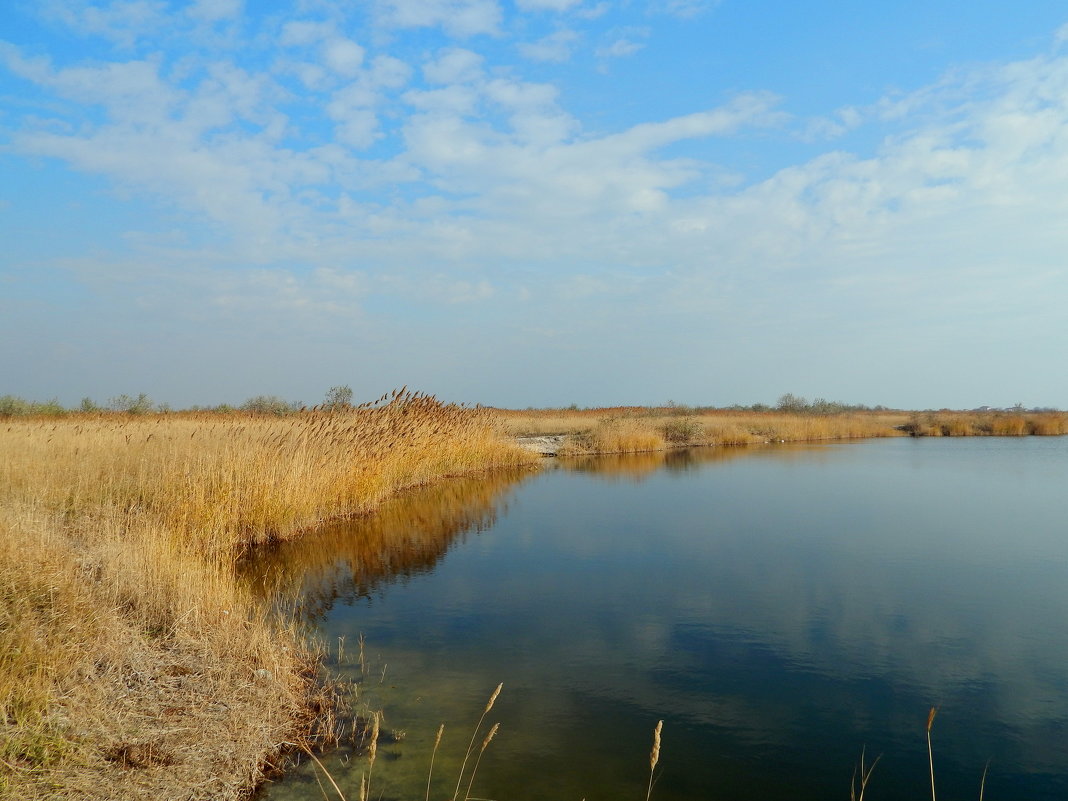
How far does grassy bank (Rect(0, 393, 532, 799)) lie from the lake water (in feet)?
1.55

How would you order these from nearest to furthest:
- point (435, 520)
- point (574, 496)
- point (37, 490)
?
point (37, 490) → point (435, 520) → point (574, 496)

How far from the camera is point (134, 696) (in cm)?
361

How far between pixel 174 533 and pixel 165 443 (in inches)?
126

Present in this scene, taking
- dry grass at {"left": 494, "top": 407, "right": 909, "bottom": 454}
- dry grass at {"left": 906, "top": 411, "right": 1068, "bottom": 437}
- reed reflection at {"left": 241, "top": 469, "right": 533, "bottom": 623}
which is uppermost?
dry grass at {"left": 906, "top": 411, "right": 1068, "bottom": 437}

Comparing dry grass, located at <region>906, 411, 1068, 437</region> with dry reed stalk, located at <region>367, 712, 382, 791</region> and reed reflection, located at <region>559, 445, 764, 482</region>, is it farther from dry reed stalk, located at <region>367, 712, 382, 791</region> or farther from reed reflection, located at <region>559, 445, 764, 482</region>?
dry reed stalk, located at <region>367, 712, 382, 791</region>

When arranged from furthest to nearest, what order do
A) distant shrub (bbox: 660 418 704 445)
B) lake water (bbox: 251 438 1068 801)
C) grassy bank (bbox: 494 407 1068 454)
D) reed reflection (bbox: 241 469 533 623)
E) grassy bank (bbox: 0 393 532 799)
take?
distant shrub (bbox: 660 418 704 445)
grassy bank (bbox: 494 407 1068 454)
reed reflection (bbox: 241 469 533 623)
lake water (bbox: 251 438 1068 801)
grassy bank (bbox: 0 393 532 799)

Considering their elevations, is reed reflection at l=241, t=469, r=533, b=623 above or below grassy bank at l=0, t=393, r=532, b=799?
below

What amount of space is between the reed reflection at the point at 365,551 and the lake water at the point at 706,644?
6cm

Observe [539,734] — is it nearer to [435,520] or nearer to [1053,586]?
[1053,586]

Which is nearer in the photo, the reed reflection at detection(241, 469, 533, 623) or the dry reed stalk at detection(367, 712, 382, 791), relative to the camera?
the dry reed stalk at detection(367, 712, 382, 791)

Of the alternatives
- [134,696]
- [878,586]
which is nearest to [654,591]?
[878,586]

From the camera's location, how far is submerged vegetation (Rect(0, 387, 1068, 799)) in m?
3.15

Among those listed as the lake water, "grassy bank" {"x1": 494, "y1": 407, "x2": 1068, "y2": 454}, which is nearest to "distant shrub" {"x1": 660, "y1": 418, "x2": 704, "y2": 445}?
"grassy bank" {"x1": 494, "y1": 407, "x2": 1068, "y2": 454}

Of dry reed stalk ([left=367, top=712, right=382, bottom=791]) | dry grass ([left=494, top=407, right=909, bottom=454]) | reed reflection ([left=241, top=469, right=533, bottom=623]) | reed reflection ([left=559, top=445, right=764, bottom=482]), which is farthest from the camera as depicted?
dry grass ([left=494, top=407, right=909, bottom=454])
